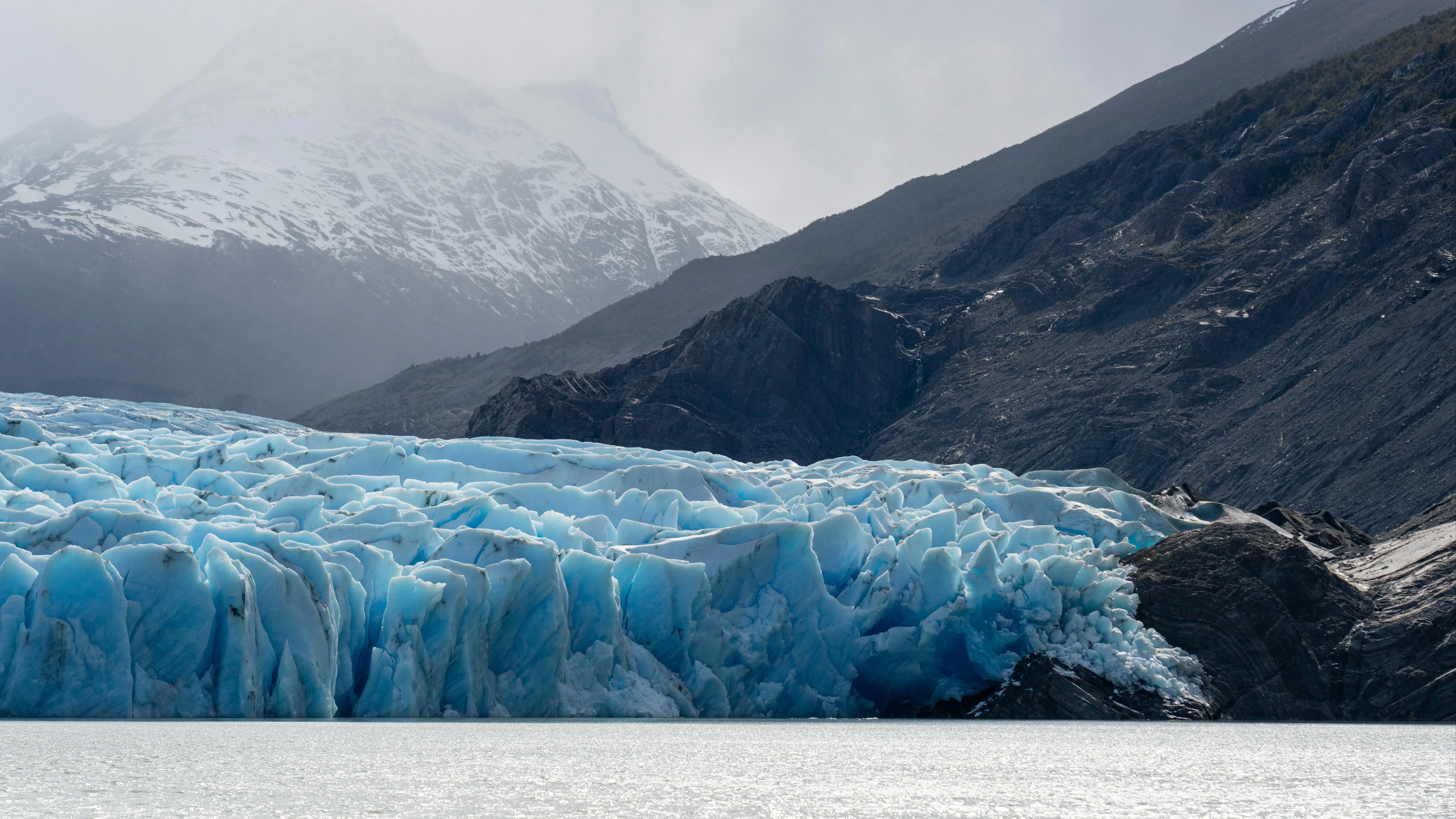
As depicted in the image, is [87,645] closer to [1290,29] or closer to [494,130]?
[1290,29]

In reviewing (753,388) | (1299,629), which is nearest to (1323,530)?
(1299,629)

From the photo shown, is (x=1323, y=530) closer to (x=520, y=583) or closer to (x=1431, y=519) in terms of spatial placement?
(x=1431, y=519)

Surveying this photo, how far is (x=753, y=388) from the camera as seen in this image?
203 ft

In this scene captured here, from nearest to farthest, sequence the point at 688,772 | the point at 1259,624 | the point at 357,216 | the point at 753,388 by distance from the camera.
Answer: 1. the point at 688,772
2. the point at 1259,624
3. the point at 753,388
4. the point at 357,216

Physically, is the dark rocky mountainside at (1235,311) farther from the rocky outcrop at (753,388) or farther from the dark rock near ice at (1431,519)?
the dark rock near ice at (1431,519)

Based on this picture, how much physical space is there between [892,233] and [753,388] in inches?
1092

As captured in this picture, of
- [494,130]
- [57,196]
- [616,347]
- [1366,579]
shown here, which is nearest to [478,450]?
[1366,579]

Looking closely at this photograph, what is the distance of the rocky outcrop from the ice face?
3337cm

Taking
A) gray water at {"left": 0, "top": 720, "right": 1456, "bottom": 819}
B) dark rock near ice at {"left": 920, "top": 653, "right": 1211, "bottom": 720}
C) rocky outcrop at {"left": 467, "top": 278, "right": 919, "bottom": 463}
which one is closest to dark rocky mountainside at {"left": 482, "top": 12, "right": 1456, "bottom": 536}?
rocky outcrop at {"left": 467, "top": 278, "right": 919, "bottom": 463}

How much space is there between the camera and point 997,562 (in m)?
19.0

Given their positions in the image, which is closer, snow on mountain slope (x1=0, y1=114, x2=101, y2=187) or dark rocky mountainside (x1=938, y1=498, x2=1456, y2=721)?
dark rocky mountainside (x1=938, y1=498, x2=1456, y2=721)

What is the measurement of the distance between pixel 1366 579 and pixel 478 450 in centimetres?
1497

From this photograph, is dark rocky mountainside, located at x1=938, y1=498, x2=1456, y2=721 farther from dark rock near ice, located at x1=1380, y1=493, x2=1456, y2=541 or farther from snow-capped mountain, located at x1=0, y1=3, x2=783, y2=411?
snow-capped mountain, located at x1=0, y1=3, x2=783, y2=411

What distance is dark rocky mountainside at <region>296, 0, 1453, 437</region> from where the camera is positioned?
76.9 metres
